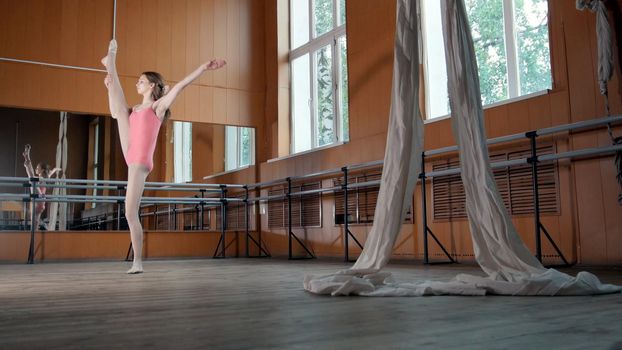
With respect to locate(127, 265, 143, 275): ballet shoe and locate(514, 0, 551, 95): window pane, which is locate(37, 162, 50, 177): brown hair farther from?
locate(514, 0, 551, 95): window pane

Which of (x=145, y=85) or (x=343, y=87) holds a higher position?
(x=343, y=87)

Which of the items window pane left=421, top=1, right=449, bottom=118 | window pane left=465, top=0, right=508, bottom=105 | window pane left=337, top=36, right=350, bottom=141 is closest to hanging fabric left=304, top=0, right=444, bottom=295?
window pane left=465, top=0, right=508, bottom=105

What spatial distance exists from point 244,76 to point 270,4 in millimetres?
1143

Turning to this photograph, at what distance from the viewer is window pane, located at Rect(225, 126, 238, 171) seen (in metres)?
8.09

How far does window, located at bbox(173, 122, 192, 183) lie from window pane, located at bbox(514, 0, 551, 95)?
438cm

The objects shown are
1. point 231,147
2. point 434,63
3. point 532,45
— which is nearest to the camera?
point 532,45

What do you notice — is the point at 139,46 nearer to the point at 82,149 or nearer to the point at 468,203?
the point at 82,149

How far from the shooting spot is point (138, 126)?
4094 mm

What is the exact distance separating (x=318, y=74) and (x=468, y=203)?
5.48 m

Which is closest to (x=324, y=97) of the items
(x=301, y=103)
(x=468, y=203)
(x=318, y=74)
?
(x=318, y=74)

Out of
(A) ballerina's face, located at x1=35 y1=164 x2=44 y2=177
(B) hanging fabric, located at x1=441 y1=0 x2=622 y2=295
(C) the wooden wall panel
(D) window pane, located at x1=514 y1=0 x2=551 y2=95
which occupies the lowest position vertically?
(B) hanging fabric, located at x1=441 y1=0 x2=622 y2=295

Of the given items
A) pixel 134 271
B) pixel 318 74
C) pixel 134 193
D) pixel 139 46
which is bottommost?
pixel 134 271

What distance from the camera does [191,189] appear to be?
750 centimetres

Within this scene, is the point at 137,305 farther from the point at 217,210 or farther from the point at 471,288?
the point at 217,210
